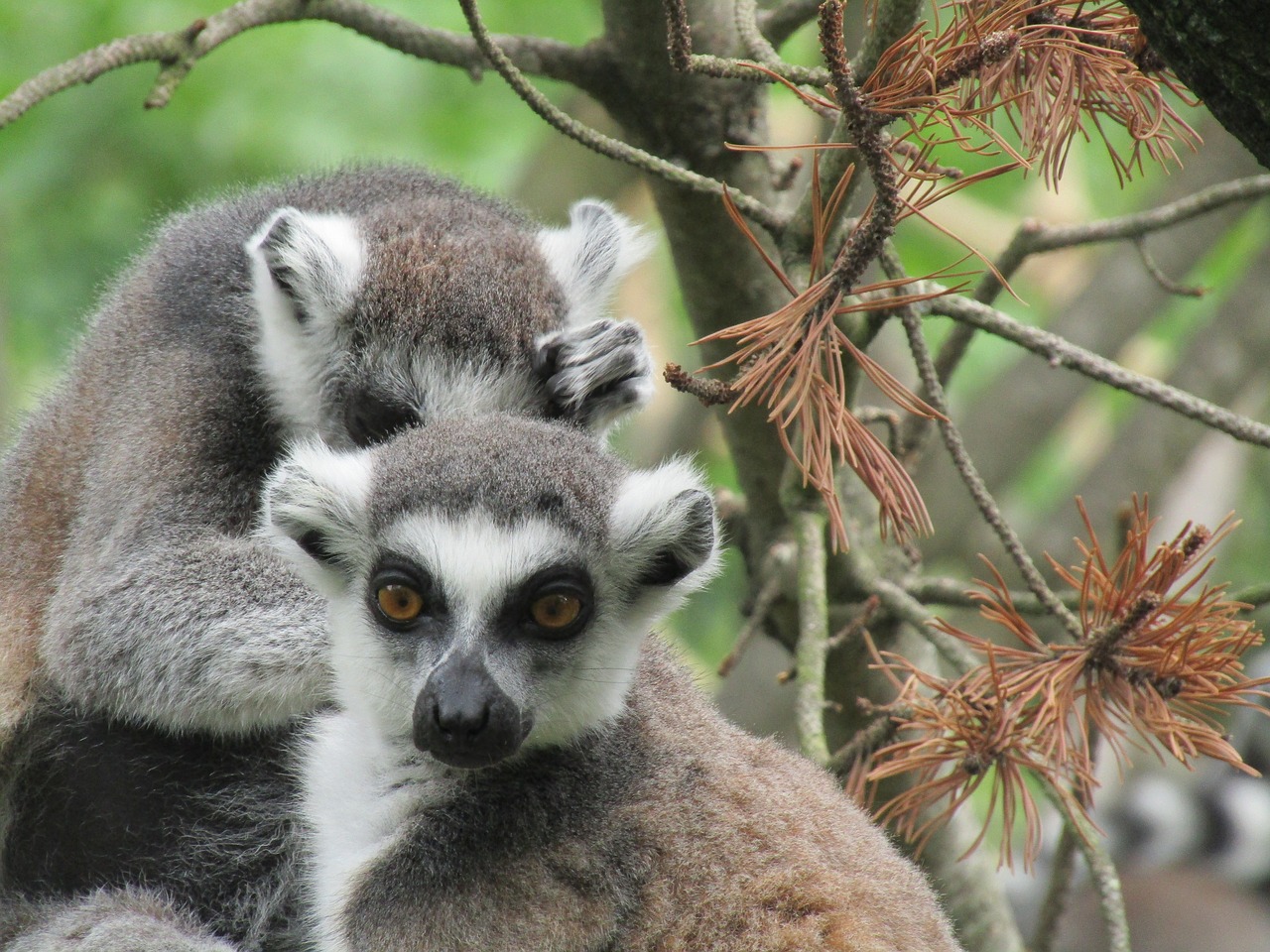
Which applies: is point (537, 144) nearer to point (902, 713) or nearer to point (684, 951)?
point (902, 713)

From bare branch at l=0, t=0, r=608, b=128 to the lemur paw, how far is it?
3.07 ft

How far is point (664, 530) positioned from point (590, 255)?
2.00 meters

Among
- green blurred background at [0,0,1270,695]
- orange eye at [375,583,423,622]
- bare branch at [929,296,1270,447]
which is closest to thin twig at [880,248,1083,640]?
bare branch at [929,296,1270,447]

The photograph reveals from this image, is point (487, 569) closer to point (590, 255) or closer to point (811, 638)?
point (811, 638)

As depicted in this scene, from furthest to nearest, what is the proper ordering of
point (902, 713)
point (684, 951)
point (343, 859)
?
point (902, 713)
point (343, 859)
point (684, 951)

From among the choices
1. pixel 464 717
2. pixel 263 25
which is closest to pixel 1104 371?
pixel 464 717

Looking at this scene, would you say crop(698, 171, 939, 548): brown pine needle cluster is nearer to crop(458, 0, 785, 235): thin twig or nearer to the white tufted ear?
crop(458, 0, 785, 235): thin twig

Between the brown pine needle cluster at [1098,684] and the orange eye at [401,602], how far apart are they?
1.22 meters

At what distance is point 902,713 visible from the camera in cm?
387

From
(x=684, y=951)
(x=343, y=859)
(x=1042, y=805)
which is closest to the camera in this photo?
(x=684, y=951)

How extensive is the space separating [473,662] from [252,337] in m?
2.04

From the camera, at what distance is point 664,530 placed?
3.24 metres

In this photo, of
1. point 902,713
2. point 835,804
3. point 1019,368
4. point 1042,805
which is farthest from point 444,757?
point 1042,805

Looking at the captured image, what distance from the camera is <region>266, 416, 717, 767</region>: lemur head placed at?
9.91ft
